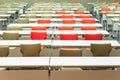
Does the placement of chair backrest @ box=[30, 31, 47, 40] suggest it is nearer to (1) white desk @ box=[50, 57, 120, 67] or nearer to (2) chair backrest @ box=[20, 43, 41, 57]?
(2) chair backrest @ box=[20, 43, 41, 57]

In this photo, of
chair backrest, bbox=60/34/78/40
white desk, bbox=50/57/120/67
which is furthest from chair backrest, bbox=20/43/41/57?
chair backrest, bbox=60/34/78/40

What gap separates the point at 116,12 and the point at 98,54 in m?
6.43

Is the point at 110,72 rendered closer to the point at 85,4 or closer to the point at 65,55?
the point at 65,55

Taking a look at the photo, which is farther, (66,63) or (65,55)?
(65,55)

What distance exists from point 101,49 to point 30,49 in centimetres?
140

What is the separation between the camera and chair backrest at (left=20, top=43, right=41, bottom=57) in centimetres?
540

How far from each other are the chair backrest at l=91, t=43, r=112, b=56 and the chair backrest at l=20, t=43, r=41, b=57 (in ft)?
3.55

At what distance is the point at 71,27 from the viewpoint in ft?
25.8

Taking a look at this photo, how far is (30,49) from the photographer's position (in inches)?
214

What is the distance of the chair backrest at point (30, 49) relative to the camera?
540 cm

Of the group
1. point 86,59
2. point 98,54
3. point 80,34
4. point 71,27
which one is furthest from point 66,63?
point 71,27

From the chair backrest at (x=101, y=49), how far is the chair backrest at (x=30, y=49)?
42.6 inches

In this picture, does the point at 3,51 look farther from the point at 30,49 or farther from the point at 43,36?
the point at 43,36

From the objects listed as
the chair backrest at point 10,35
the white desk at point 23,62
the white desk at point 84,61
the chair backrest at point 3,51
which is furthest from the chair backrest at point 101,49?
the chair backrest at point 10,35
